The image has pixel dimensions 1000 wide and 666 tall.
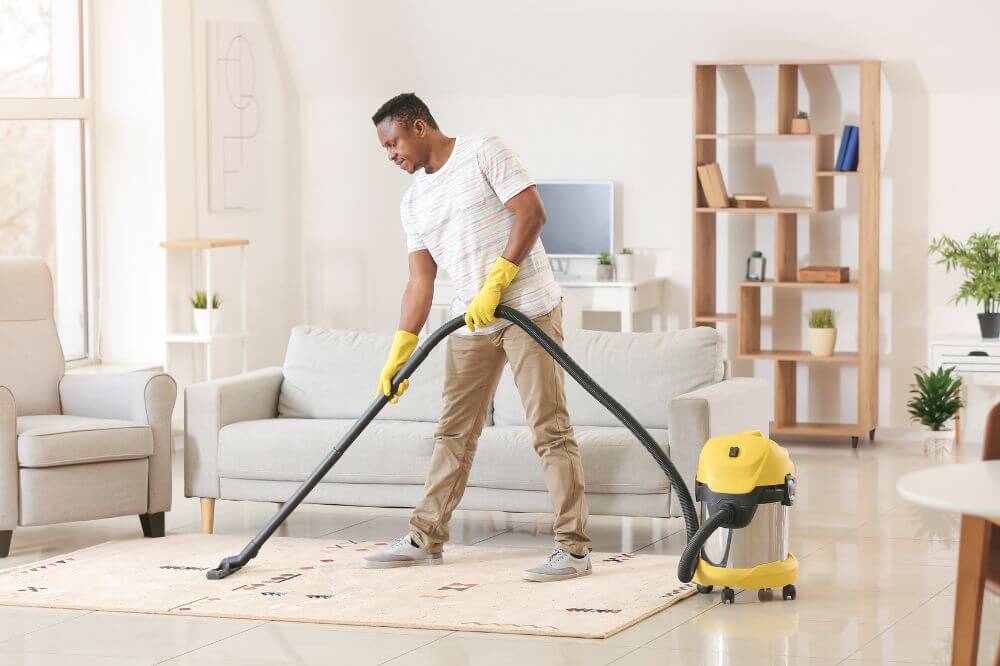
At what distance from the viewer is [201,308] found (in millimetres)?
7098

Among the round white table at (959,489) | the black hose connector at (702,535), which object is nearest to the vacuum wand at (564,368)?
the black hose connector at (702,535)

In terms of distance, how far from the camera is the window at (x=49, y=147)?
685 centimetres

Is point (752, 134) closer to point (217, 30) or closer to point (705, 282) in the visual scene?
point (705, 282)

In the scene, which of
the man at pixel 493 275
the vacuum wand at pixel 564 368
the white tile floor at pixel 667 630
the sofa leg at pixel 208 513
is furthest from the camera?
the sofa leg at pixel 208 513

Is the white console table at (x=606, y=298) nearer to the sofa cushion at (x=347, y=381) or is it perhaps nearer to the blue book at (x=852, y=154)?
the blue book at (x=852, y=154)

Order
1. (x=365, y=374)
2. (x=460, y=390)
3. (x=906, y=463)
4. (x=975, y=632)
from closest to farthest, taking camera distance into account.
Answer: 1. (x=975, y=632)
2. (x=460, y=390)
3. (x=365, y=374)
4. (x=906, y=463)

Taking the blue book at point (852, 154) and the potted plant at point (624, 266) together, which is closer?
the blue book at point (852, 154)

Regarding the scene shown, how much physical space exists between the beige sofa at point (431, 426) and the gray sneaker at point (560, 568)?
0.35 m

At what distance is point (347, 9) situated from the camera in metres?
7.82

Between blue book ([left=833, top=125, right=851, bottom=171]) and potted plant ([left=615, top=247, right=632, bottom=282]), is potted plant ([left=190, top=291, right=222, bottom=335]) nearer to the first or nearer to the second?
potted plant ([left=615, top=247, right=632, bottom=282])

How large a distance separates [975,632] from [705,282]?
478 centimetres

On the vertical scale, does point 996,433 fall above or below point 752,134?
below

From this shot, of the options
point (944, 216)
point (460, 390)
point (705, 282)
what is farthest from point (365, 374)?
point (944, 216)

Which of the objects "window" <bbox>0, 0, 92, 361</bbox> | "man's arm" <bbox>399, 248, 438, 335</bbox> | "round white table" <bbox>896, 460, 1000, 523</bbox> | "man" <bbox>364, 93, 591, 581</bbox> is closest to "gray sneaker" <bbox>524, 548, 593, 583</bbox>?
"man" <bbox>364, 93, 591, 581</bbox>
